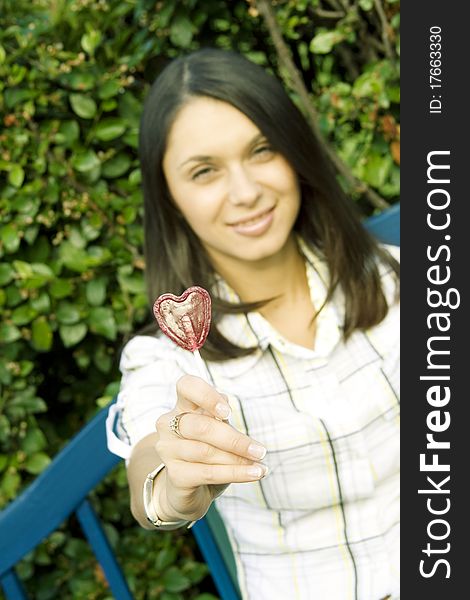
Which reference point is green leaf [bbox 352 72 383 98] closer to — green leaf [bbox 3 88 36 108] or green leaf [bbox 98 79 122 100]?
green leaf [bbox 98 79 122 100]

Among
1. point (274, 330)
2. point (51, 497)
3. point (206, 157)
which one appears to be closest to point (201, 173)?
point (206, 157)

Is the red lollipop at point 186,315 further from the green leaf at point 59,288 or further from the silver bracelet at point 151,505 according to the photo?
the green leaf at point 59,288

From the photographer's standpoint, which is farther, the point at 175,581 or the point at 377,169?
the point at 175,581

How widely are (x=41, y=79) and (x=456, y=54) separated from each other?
2.70ft

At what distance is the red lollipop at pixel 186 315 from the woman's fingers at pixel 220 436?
1.9 inches

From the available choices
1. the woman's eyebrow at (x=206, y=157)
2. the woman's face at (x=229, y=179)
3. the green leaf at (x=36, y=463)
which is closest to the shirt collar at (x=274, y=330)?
the woman's face at (x=229, y=179)

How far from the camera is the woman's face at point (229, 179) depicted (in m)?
1.36

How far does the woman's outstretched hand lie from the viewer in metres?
0.84

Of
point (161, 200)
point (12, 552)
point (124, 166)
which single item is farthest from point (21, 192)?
point (12, 552)

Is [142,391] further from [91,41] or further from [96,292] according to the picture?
[91,41]

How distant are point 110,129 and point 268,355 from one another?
23.1 inches

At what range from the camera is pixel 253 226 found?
1384 mm

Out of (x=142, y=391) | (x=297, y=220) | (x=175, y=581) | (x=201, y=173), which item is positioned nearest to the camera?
(x=142, y=391)

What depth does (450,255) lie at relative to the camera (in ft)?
4.11
